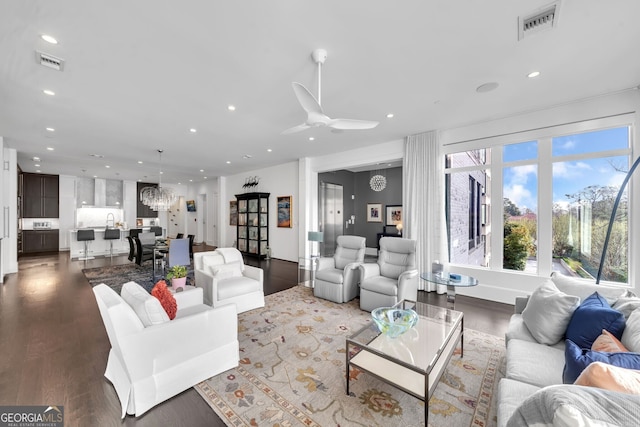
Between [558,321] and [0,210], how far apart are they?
28.3 ft

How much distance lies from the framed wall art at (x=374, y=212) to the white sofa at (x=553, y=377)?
588 centimetres

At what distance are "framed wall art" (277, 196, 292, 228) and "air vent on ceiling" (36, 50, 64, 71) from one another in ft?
17.4

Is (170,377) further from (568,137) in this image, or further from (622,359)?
(568,137)

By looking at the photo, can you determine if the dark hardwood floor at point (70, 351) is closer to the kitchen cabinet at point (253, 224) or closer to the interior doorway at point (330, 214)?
the interior doorway at point (330, 214)

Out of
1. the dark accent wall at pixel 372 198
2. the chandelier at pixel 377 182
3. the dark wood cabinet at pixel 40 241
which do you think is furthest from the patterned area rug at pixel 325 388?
the dark wood cabinet at pixel 40 241

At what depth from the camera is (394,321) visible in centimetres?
230

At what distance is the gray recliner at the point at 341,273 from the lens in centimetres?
400

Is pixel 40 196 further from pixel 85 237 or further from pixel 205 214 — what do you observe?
pixel 205 214

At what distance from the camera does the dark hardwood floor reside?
1.81 m

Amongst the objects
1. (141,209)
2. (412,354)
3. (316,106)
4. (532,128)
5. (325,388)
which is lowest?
(325,388)

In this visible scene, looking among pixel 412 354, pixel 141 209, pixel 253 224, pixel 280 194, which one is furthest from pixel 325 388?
pixel 141 209

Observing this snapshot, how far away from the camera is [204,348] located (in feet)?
7.00

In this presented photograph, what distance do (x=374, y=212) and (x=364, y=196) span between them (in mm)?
675

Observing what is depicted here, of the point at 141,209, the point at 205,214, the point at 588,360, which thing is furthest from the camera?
the point at 205,214
